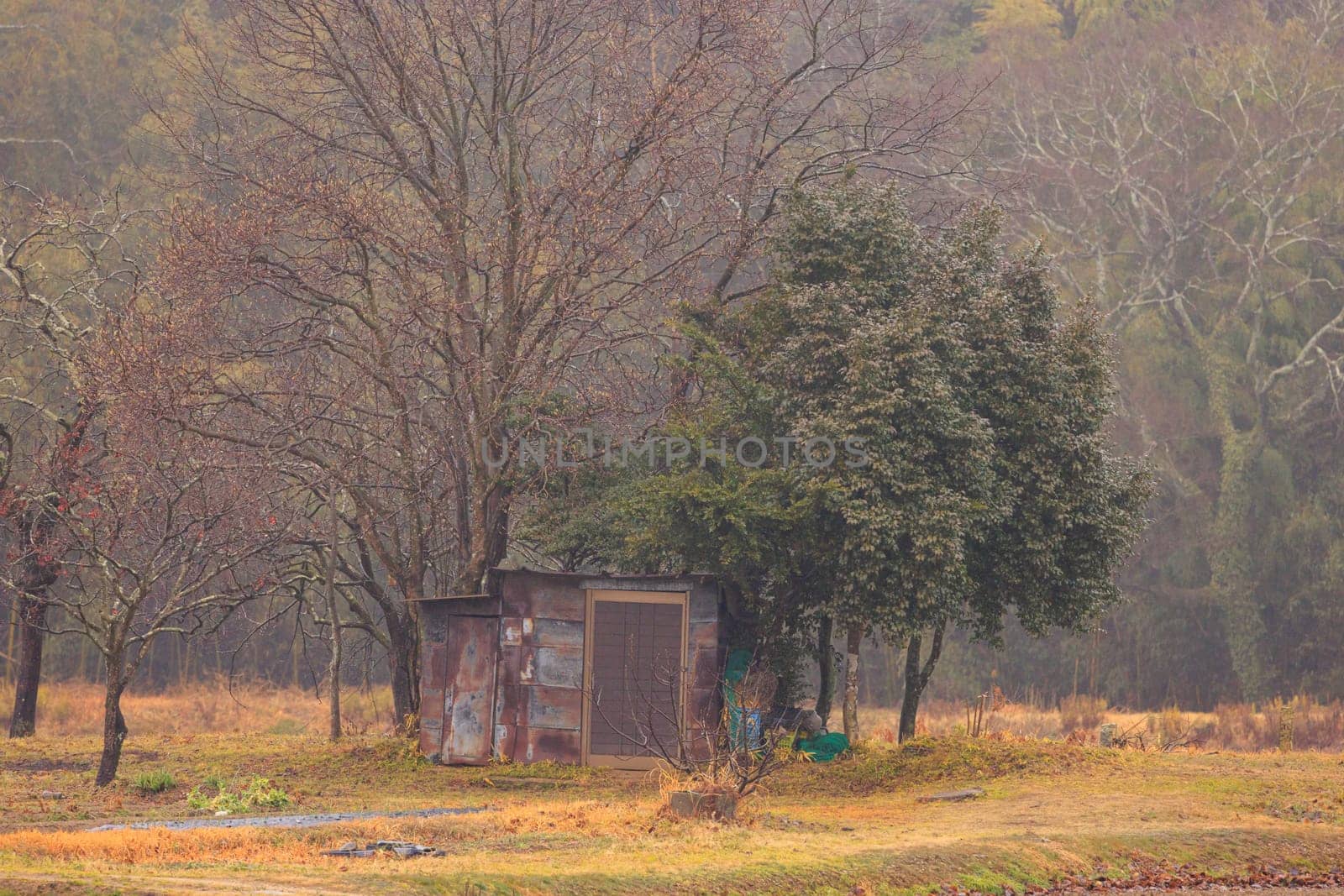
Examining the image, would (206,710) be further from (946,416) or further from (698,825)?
(698,825)

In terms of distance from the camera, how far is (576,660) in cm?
2275

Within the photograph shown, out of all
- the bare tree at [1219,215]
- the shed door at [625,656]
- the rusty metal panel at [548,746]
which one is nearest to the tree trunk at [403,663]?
the rusty metal panel at [548,746]

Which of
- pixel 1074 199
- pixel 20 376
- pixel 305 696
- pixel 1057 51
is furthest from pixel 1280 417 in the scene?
pixel 20 376

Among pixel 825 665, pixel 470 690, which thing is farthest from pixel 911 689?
pixel 470 690

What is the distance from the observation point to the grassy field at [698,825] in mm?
13344

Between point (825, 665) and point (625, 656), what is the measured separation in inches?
184

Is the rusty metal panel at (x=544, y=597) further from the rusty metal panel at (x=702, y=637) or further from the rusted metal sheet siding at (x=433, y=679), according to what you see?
the rusty metal panel at (x=702, y=637)

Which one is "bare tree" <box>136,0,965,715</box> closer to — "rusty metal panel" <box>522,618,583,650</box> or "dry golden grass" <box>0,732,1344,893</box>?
"rusty metal panel" <box>522,618,583,650</box>

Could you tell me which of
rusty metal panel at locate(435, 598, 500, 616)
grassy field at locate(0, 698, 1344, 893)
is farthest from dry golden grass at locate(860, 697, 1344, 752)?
rusty metal panel at locate(435, 598, 500, 616)

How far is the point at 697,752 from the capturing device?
2227 cm

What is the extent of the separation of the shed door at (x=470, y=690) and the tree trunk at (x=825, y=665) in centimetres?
540

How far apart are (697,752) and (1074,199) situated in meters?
30.1

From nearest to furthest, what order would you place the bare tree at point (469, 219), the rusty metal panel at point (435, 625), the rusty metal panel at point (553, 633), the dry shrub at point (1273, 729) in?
the rusty metal panel at point (553, 633) < the rusty metal panel at point (435, 625) < the bare tree at point (469, 219) < the dry shrub at point (1273, 729)

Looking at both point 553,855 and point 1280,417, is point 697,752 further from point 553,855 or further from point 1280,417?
point 1280,417
